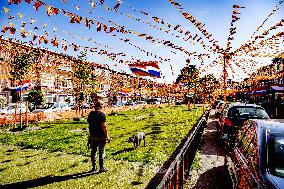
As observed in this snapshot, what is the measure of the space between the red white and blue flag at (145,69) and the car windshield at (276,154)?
9.15 metres

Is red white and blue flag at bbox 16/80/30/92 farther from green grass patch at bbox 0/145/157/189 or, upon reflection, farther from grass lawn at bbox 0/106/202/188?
green grass patch at bbox 0/145/157/189

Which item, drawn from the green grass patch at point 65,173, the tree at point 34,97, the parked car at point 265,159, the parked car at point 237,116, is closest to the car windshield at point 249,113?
the parked car at point 237,116

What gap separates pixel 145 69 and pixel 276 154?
31.9ft

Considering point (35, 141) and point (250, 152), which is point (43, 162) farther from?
point (250, 152)

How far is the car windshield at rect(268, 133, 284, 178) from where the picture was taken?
3.43 metres

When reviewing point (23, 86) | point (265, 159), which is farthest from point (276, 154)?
point (23, 86)

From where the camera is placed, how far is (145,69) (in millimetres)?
13094

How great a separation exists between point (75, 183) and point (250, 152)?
4.21 m

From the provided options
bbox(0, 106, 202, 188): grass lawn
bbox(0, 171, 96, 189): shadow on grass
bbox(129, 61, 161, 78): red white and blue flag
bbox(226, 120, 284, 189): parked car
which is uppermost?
bbox(129, 61, 161, 78): red white and blue flag

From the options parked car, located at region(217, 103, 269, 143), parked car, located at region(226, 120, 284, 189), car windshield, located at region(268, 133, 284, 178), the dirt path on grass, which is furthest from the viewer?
parked car, located at region(217, 103, 269, 143)

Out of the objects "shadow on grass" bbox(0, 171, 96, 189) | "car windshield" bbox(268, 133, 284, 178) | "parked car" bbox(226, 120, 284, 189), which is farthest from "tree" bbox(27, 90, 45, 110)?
"car windshield" bbox(268, 133, 284, 178)

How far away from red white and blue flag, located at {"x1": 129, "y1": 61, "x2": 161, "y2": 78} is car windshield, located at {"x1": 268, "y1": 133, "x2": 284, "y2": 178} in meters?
9.15

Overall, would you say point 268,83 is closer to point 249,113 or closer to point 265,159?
point 249,113

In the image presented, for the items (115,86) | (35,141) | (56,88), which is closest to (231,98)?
(115,86)
